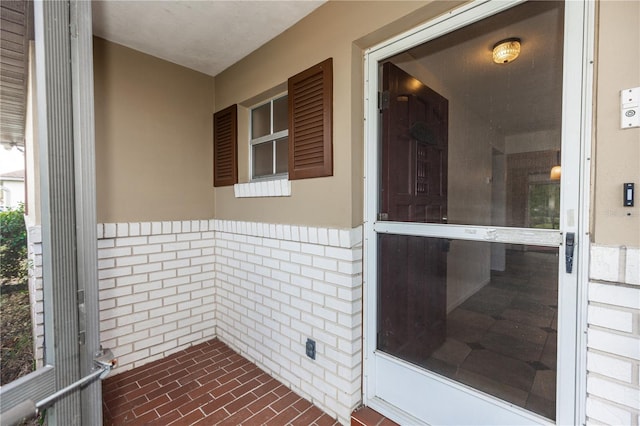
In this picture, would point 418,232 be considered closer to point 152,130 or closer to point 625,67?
point 625,67

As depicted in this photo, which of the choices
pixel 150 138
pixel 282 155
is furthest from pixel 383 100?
pixel 150 138

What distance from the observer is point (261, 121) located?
2688 mm

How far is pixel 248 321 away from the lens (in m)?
2.60

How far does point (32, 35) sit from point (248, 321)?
2.31 m

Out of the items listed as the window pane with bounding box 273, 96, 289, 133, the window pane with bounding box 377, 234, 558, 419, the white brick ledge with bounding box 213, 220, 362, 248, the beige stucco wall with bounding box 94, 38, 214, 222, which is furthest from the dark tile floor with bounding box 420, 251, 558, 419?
the beige stucco wall with bounding box 94, 38, 214, 222

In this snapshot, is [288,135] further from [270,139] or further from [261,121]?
[261,121]

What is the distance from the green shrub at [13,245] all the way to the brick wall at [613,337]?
6.91 feet

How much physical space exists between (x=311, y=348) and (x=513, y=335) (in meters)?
1.25

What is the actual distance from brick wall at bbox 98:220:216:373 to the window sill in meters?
0.62

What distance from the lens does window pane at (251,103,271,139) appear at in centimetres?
262

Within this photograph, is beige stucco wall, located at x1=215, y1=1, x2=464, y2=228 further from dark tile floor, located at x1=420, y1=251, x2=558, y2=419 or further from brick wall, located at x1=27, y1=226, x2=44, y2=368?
brick wall, located at x1=27, y1=226, x2=44, y2=368

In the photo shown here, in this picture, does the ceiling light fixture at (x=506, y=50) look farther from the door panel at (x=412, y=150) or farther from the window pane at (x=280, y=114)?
the window pane at (x=280, y=114)

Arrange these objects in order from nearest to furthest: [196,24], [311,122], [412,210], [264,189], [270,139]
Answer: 1. [412,210]
2. [311,122]
3. [196,24]
4. [264,189]
5. [270,139]

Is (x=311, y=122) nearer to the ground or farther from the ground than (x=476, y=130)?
farther from the ground
